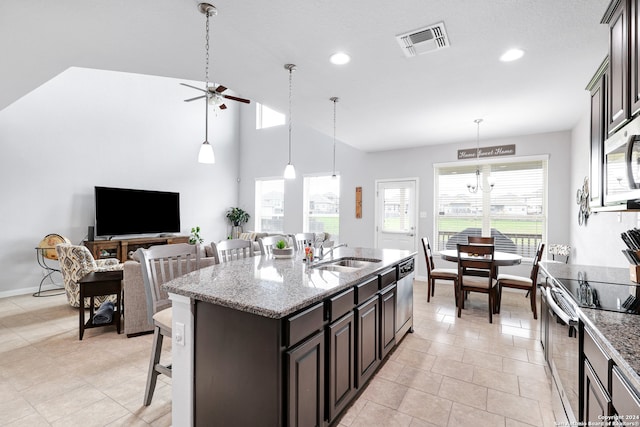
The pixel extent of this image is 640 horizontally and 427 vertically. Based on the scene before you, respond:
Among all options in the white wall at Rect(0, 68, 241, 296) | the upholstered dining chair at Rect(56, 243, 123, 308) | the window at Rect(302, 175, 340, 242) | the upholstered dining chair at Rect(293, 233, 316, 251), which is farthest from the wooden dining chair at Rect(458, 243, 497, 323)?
the white wall at Rect(0, 68, 241, 296)

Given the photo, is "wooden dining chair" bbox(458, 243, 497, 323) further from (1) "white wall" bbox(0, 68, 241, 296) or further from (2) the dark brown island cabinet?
(1) "white wall" bbox(0, 68, 241, 296)

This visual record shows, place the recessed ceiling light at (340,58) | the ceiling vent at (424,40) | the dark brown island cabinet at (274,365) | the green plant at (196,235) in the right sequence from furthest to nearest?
the green plant at (196,235) < the recessed ceiling light at (340,58) < the ceiling vent at (424,40) < the dark brown island cabinet at (274,365)

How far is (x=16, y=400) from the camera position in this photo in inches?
84.2

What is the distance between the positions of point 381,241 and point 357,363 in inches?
182

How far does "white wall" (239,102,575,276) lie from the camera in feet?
16.2

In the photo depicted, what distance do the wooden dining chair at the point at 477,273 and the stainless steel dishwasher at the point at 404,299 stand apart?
978 millimetres

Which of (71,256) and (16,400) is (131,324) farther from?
(71,256)

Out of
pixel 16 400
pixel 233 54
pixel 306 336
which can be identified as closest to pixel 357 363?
pixel 306 336

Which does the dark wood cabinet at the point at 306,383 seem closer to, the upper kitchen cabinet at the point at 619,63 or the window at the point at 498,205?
the upper kitchen cabinet at the point at 619,63

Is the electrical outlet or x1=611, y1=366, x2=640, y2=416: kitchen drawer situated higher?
x1=611, y1=366, x2=640, y2=416: kitchen drawer

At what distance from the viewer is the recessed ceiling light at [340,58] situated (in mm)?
2594

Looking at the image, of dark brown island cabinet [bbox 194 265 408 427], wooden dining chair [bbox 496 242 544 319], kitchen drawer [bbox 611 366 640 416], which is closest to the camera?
kitchen drawer [bbox 611 366 640 416]

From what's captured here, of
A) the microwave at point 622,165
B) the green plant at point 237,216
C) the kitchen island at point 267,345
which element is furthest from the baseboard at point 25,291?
the microwave at point 622,165

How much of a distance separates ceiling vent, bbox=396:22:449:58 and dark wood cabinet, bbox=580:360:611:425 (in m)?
2.22
